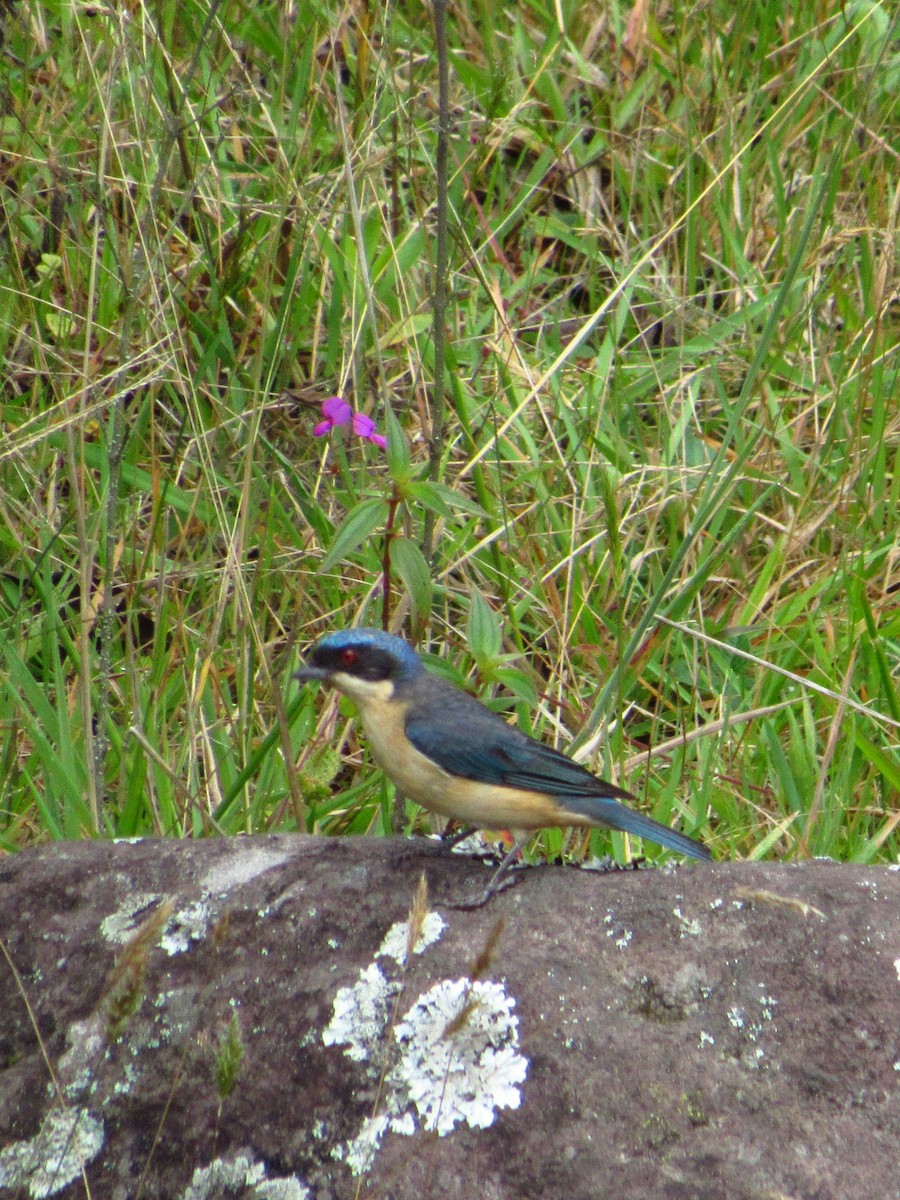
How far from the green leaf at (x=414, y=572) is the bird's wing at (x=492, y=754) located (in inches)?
11.9

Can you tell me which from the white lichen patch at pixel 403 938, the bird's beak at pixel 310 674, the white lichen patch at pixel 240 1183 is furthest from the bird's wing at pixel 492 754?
the white lichen patch at pixel 240 1183

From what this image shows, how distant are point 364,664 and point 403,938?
1153mm

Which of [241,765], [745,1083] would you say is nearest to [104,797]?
[241,765]

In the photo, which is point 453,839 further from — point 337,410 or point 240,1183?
point 337,410

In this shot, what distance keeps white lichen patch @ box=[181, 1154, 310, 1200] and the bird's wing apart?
1341 mm

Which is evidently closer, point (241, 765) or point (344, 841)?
point (344, 841)

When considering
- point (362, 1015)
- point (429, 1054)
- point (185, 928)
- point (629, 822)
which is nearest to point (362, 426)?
point (629, 822)

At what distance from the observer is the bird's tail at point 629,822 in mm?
3496

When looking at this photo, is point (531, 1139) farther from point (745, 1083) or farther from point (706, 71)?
point (706, 71)

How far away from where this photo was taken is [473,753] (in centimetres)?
377

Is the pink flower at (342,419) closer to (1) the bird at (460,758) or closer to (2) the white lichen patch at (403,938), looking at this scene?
(1) the bird at (460,758)

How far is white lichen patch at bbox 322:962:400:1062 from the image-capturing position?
8.96 ft

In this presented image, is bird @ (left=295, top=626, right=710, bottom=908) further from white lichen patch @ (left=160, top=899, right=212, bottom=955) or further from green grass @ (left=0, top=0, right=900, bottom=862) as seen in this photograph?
white lichen patch @ (left=160, top=899, right=212, bottom=955)

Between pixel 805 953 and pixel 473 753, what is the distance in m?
1.19
